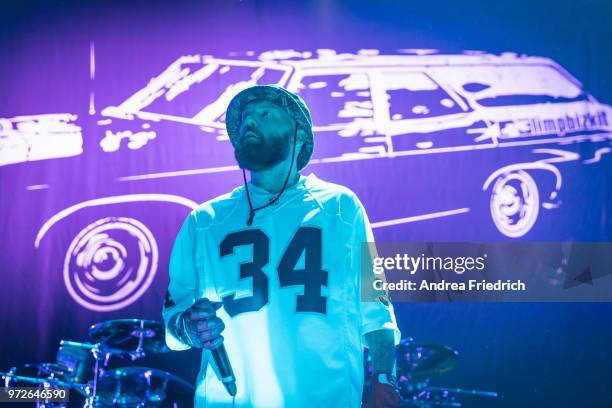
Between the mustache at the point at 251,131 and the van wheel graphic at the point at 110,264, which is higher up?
the mustache at the point at 251,131

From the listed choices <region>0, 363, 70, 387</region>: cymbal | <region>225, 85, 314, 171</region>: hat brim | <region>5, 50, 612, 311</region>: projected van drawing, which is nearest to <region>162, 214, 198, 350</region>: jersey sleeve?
<region>225, 85, 314, 171</region>: hat brim

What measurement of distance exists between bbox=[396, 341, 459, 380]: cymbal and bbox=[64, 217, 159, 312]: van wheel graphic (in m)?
1.56

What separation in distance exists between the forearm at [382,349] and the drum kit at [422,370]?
1.33m

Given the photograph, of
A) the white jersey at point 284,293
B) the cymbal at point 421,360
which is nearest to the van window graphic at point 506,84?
the cymbal at point 421,360

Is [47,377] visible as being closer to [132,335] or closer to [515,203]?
[132,335]

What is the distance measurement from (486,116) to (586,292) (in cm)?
122

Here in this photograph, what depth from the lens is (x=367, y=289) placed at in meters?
1.88

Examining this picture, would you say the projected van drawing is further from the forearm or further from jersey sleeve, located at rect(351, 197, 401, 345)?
the forearm

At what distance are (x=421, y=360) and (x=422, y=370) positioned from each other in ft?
0.19

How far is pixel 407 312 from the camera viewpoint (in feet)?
11.1

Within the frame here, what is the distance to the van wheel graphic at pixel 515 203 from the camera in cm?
339

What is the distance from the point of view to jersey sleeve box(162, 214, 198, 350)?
1.89 metres

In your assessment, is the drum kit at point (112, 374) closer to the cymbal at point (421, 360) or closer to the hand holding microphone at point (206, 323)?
Result: the cymbal at point (421, 360)

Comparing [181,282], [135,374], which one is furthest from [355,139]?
[135,374]
